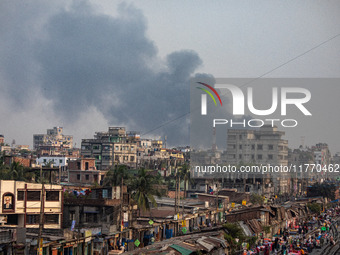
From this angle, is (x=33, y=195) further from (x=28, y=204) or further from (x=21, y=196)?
(x=21, y=196)

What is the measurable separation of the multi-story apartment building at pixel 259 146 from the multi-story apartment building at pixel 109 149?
27.4 metres

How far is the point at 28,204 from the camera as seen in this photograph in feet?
163

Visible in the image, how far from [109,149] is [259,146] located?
1517 inches

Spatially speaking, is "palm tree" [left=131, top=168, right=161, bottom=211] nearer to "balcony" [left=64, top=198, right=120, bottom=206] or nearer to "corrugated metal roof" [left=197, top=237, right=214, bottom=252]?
"balcony" [left=64, top=198, right=120, bottom=206]

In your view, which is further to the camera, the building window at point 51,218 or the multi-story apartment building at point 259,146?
the multi-story apartment building at point 259,146

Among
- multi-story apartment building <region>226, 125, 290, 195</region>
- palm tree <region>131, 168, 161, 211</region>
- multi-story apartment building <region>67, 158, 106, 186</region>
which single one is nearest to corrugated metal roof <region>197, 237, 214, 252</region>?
palm tree <region>131, 168, 161, 211</region>

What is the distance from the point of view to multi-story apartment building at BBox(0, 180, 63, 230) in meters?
48.7

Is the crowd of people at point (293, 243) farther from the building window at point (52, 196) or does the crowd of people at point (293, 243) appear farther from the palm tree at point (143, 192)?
the building window at point (52, 196)

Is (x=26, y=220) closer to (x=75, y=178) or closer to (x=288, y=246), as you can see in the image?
(x=288, y=246)

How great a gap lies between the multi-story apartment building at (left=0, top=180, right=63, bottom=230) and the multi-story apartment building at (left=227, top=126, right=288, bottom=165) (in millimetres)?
101389

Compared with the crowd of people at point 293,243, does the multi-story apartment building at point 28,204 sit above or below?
above

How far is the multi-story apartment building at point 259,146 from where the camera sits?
151m

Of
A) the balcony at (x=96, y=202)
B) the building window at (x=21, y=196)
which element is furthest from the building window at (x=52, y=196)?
the building window at (x=21, y=196)

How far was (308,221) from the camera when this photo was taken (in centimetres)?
8444
